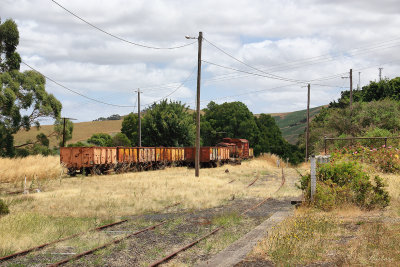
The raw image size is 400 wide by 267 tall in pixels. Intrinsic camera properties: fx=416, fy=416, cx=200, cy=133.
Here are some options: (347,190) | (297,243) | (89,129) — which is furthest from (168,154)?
(89,129)

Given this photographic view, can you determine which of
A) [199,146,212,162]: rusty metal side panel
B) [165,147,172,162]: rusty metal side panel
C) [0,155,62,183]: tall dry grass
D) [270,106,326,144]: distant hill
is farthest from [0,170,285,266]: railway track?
[270,106,326,144]: distant hill

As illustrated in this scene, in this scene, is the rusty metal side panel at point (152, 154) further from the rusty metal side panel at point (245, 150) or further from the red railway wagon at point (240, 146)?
the rusty metal side panel at point (245, 150)

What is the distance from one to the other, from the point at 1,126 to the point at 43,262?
31.9 metres

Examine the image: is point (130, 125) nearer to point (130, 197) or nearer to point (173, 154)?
point (173, 154)

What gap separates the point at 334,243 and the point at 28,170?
1996 cm

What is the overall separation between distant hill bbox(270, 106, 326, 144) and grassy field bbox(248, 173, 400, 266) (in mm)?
Result: 119628

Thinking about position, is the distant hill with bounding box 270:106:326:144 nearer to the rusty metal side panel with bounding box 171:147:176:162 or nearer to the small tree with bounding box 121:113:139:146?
the small tree with bounding box 121:113:139:146

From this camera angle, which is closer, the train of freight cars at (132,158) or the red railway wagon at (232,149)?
the train of freight cars at (132,158)

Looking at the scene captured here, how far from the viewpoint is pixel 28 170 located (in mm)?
23812

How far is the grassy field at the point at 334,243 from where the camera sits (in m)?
6.93

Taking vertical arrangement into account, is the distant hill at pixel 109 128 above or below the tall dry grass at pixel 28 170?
above

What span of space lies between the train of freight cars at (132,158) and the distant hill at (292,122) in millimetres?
86903

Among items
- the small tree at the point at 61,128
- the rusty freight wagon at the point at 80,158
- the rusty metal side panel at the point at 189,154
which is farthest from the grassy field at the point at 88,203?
the small tree at the point at 61,128

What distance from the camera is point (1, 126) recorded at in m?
36.4
